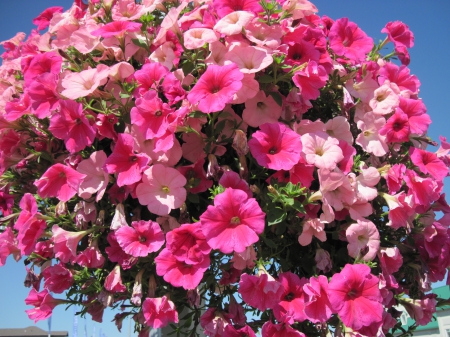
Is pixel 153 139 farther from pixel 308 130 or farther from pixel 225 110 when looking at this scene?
pixel 308 130

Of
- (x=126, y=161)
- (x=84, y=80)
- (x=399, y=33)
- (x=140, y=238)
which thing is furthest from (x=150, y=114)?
(x=399, y=33)

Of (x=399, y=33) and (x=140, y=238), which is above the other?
(x=399, y=33)

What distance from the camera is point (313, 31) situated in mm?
1630

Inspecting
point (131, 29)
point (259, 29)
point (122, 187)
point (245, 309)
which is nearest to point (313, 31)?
point (259, 29)

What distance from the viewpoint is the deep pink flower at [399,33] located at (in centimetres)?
191

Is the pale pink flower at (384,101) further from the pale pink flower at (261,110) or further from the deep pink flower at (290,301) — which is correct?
the deep pink flower at (290,301)

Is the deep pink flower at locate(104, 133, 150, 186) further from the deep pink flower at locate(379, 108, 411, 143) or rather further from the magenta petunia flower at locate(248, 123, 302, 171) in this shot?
the deep pink flower at locate(379, 108, 411, 143)

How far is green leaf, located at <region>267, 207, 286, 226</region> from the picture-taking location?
1321 millimetres

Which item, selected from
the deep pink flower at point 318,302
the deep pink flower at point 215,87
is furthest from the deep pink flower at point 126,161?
the deep pink flower at point 318,302

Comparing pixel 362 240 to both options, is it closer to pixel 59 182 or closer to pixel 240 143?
pixel 240 143

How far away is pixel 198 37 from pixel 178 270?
29.6 inches

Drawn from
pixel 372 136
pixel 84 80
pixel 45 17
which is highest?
pixel 45 17

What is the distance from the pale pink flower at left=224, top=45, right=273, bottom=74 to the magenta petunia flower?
0.64ft

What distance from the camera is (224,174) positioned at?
134 centimetres
